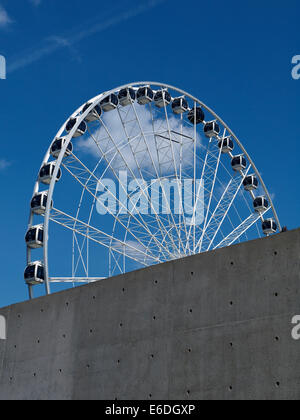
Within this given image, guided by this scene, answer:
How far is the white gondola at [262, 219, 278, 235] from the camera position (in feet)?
106

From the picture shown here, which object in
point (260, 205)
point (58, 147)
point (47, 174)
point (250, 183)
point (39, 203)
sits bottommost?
point (39, 203)

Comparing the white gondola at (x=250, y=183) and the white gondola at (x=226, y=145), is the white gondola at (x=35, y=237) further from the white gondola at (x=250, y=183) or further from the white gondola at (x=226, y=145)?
the white gondola at (x=250, y=183)

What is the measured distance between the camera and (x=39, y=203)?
23609 mm

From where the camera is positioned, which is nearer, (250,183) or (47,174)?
(47,174)

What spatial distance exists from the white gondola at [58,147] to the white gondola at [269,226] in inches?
480

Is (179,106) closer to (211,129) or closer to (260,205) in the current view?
(211,129)

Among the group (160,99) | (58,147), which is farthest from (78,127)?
(160,99)

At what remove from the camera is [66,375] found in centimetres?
1116

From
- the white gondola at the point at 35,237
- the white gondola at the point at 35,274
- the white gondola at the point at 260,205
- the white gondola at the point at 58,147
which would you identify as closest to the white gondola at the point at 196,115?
the white gondola at the point at 260,205

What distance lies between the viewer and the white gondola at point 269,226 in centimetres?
3220

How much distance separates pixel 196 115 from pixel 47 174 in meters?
10.8

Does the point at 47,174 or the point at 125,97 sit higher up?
the point at 125,97

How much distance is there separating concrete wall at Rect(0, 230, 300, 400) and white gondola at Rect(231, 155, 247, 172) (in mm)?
22050
